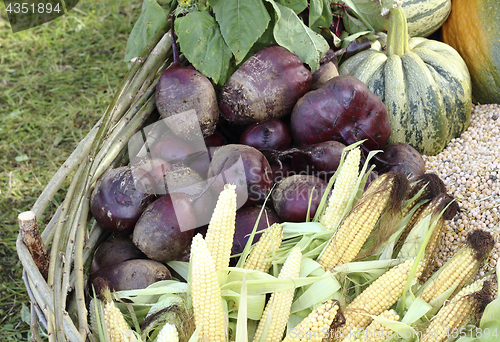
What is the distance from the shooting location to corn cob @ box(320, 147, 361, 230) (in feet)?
4.42

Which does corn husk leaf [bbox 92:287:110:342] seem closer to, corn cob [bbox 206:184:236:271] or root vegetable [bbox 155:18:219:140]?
corn cob [bbox 206:184:236:271]

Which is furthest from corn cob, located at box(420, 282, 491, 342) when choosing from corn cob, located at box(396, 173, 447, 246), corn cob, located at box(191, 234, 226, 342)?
corn cob, located at box(191, 234, 226, 342)

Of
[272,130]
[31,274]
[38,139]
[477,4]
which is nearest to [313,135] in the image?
[272,130]

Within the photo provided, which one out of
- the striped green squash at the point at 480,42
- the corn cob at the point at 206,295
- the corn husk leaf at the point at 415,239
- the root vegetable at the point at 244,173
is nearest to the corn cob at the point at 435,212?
the corn husk leaf at the point at 415,239

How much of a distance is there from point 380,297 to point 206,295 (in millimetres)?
507

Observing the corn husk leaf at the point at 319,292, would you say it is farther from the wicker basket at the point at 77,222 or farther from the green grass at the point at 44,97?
the green grass at the point at 44,97

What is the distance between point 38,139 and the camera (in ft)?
9.23

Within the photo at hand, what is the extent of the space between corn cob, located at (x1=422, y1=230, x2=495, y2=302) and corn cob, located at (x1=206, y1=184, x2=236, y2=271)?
611 millimetres

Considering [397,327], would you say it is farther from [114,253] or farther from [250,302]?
[114,253]

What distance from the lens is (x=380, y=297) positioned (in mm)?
1168

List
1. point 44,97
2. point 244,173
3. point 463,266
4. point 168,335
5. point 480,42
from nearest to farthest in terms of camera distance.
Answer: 1. point 168,335
2. point 463,266
3. point 244,173
4. point 480,42
5. point 44,97

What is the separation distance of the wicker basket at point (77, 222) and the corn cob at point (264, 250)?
1.67 ft

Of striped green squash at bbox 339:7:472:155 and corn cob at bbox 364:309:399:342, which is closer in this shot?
corn cob at bbox 364:309:399:342

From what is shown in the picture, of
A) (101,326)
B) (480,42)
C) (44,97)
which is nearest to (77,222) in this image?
(101,326)
